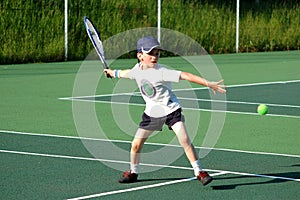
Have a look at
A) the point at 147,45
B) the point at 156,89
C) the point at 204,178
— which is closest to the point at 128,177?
the point at 204,178

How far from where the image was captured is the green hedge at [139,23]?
22.7 meters

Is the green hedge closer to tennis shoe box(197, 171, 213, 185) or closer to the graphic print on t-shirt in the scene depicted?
the graphic print on t-shirt

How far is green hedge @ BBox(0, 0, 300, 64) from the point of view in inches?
894

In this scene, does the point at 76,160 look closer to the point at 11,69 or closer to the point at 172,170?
the point at 172,170

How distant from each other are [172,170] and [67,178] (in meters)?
1.07

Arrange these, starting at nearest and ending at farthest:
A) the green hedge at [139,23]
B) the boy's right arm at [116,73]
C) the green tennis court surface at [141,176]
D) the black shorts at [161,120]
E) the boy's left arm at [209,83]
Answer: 1. the boy's left arm at [209,83]
2. the green tennis court surface at [141,176]
3. the black shorts at [161,120]
4. the boy's right arm at [116,73]
5. the green hedge at [139,23]

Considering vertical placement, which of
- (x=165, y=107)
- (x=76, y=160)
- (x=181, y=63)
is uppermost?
(x=165, y=107)

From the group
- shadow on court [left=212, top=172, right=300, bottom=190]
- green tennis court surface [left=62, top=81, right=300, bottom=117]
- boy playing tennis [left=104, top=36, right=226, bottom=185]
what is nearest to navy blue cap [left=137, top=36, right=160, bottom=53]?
boy playing tennis [left=104, top=36, right=226, bottom=185]

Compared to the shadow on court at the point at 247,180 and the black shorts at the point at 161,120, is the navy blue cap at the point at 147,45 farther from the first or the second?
the shadow on court at the point at 247,180

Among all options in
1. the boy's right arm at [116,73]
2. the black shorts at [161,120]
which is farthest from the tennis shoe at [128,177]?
the boy's right arm at [116,73]

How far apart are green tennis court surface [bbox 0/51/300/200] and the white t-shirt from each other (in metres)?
0.67

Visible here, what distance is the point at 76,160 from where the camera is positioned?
366 inches

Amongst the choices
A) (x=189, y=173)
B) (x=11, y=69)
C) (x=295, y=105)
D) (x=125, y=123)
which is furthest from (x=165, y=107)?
(x=11, y=69)

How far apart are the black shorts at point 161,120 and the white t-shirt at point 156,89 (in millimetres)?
32
